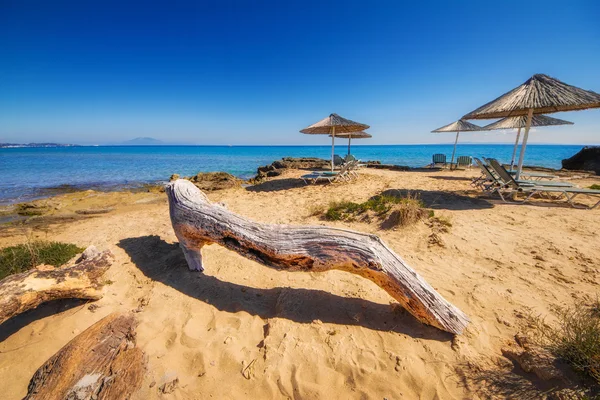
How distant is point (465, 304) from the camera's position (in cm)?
272

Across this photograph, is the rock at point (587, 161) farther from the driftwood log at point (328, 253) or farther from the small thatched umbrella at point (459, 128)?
the driftwood log at point (328, 253)

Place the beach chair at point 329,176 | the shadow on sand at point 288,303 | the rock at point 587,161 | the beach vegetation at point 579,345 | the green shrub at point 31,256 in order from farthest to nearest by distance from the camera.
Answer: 1. the rock at point 587,161
2. the beach chair at point 329,176
3. the green shrub at point 31,256
4. the shadow on sand at point 288,303
5. the beach vegetation at point 579,345

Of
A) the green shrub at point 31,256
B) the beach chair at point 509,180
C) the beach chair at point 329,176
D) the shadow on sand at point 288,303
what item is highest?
the beach chair at point 509,180

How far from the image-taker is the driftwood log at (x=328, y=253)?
2.30m

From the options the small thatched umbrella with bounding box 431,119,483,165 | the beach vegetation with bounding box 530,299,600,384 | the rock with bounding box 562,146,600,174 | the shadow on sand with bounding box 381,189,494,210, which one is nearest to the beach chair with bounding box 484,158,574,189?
the shadow on sand with bounding box 381,189,494,210

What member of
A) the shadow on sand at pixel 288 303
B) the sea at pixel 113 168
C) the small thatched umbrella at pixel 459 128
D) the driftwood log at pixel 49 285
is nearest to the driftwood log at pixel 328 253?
the shadow on sand at pixel 288 303

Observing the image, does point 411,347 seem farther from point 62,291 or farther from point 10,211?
point 10,211

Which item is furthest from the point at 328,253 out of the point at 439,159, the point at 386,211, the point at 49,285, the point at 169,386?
the point at 439,159

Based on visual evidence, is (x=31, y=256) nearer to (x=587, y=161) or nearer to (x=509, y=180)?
(x=509, y=180)

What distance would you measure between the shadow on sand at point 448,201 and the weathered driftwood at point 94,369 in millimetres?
5807

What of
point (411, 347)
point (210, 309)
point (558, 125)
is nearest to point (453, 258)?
point (411, 347)

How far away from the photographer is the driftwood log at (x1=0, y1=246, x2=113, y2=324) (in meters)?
2.20

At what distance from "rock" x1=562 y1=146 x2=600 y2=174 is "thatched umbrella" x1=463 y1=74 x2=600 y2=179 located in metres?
9.57

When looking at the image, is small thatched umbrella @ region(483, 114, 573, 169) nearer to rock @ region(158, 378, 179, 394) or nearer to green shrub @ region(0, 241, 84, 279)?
rock @ region(158, 378, 179, 394)
